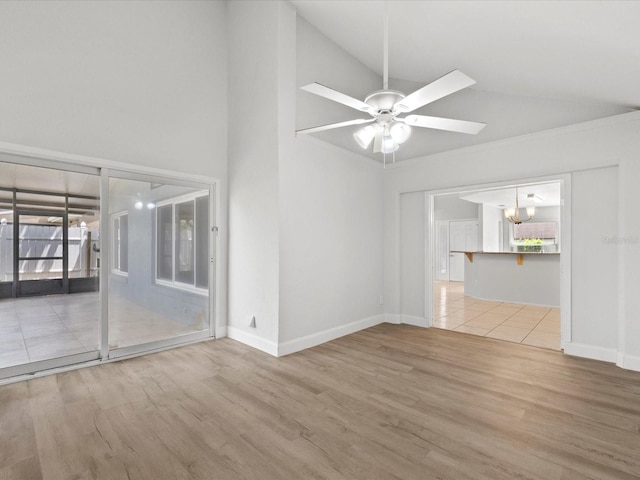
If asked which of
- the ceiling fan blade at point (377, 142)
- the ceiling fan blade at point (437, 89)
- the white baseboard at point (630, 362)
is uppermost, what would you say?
the ceiling fan blade at point (437, 89)

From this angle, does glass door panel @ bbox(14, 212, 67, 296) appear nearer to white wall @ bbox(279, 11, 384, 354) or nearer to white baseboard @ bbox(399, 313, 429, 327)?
white wall @ bbox(279, 11, 384, 354)

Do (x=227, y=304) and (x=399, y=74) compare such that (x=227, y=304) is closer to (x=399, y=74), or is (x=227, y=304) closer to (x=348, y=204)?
(x=348, y=204)

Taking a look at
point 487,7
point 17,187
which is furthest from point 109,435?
point 487,7

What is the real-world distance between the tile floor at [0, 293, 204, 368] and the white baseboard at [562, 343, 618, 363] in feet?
15.7

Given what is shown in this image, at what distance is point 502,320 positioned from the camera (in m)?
5.30

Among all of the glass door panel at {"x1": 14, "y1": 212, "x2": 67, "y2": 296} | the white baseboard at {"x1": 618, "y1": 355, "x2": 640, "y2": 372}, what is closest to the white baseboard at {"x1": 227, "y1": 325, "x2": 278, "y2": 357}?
the glass door panel at {"x1": 14, "y1": 212, "x2": 67, "y2": 296}

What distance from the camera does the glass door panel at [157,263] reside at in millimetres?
3496

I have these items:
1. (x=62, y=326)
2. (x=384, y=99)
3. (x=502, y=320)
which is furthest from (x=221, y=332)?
(x=502, y=320)

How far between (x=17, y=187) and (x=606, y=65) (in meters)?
5.31

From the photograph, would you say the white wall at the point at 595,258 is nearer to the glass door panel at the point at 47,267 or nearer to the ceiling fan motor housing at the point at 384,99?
the ceiling fan motor housing at the point at 384,99

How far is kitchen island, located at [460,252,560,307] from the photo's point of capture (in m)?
6.45

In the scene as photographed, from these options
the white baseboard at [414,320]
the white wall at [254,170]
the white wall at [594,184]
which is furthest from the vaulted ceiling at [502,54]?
the white baseboard at [414,320]

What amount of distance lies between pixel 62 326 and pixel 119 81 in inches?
104

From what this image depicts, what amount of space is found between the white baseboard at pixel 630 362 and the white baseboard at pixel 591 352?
4.5 inches
